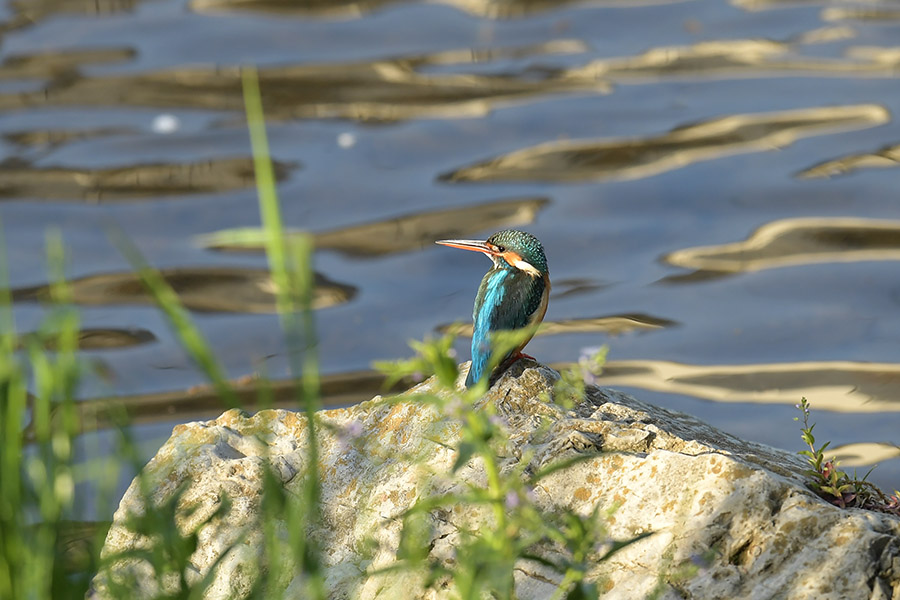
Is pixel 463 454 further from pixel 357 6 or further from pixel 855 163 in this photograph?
pixel 357 6

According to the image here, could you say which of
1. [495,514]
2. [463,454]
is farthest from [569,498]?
[463,454]

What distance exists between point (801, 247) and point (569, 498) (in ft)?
14.8

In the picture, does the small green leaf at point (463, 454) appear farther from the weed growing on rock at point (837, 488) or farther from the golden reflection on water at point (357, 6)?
the golden reflection on water at point (357, 6)

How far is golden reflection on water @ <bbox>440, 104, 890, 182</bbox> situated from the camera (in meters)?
7.84

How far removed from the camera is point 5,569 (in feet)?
7.47

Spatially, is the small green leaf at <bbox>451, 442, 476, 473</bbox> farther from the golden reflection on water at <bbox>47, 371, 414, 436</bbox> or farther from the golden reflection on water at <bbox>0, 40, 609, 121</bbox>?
the golden reflection on water at <bbox>0, 40, 609, 121</bbox>

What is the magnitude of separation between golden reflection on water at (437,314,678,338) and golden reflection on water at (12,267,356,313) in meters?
0.85

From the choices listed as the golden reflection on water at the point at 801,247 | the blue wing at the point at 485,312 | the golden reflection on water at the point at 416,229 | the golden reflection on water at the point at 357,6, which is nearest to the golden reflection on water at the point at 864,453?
the golden reflection on water at the point at 801,247

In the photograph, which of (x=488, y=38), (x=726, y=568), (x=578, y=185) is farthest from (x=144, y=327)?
(x=726, y=568)

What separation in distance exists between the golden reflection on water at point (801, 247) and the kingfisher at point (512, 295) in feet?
9.64

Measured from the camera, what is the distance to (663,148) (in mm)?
7945

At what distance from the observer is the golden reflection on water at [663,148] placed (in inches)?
309

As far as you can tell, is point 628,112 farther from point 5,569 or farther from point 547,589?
point 5,569

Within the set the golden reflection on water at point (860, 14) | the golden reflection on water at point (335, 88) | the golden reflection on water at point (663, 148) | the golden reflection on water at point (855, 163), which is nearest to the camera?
the golden reflection on water at point (855, 163)
